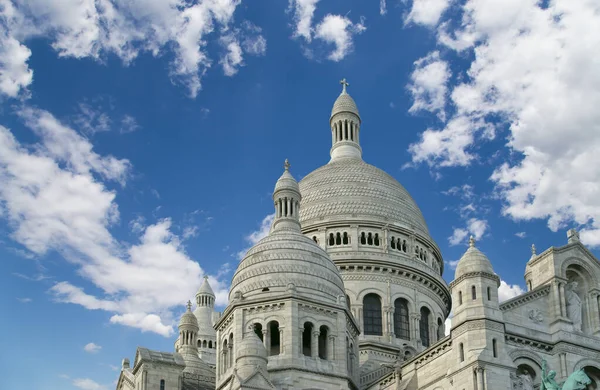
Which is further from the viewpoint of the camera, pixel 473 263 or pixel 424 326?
pixel 424 326

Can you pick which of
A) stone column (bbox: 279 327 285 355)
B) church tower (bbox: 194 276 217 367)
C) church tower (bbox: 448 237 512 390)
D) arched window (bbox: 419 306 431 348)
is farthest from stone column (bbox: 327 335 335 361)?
church tower (bbox: 194 276 217 367)

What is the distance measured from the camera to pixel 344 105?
8394 cm

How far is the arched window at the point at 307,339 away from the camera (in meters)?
55.8

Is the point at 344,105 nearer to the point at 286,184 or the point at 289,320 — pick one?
the point at 286,184

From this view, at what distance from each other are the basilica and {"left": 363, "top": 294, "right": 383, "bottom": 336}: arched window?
0.29 feet

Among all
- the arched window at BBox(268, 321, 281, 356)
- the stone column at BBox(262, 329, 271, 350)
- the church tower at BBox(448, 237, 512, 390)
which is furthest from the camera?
the arched window at BBox(268, 321, 281, 356)

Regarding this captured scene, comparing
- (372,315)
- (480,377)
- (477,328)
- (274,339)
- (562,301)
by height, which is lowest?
(480,377)

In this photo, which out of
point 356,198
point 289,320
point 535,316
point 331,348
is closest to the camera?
point 535,316

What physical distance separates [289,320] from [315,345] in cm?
208

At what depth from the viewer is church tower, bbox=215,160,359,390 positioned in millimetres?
54000

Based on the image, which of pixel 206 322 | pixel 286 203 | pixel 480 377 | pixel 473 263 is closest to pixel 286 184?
pixel 286 203

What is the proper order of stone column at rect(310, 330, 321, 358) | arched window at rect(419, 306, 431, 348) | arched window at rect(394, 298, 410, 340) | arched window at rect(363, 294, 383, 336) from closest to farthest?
stone column at rect(310, 330, 321, 358) → arched window at rect(363, 294, 383, 336) → arched window at rect(394, 298, 410, 340) → arched window at rect(419, 306, 431, 348)

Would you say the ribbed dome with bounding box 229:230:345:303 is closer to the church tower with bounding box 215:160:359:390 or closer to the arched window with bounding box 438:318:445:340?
the church tower with bounding box 215:160:359:390

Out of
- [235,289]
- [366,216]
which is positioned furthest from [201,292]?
[235,289]
